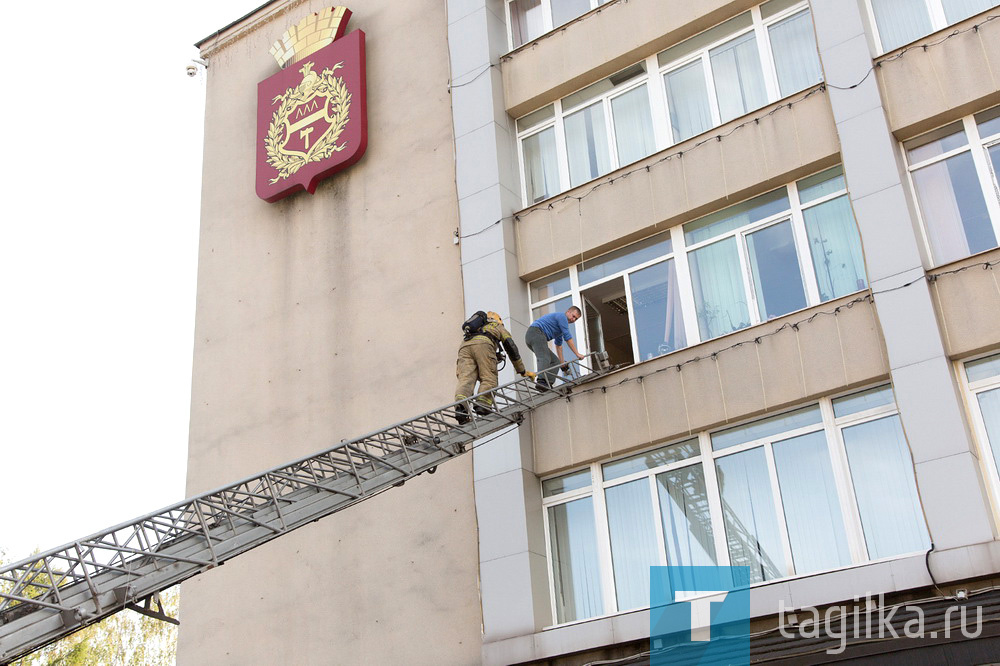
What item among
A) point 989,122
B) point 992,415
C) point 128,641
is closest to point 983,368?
point 992,415

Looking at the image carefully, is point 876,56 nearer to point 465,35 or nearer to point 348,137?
point 465,35

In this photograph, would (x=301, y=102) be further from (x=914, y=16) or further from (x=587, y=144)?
(x=914, y=16)

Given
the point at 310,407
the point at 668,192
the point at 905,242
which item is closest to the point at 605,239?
the point at 668,192

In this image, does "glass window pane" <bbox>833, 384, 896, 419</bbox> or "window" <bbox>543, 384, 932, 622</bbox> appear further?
"glass window pane" <bbox>833, 384, 896, 419</bbox>

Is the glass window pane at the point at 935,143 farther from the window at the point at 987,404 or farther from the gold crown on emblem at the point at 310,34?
the gold crown on emblem at the point at 310,34

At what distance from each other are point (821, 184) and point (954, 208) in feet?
5.59

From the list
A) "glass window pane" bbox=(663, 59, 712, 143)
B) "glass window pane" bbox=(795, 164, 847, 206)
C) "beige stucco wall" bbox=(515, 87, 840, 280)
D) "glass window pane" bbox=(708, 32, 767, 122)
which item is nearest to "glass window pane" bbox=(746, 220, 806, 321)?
"glass window pane" bbox=(795, 164, 847, 206)

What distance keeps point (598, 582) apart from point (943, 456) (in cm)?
448

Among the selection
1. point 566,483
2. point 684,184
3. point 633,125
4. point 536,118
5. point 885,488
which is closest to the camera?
point 885,488

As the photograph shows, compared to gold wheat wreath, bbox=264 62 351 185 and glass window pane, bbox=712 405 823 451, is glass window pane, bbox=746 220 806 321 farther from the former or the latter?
gold wheat wreath, bbox=264 62 351 185

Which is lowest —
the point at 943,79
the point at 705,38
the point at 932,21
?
the point at 943,79

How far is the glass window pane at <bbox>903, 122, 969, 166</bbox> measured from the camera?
1288cm

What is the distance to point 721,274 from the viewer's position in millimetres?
14117

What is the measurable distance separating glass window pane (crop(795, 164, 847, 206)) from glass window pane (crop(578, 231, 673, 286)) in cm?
189
